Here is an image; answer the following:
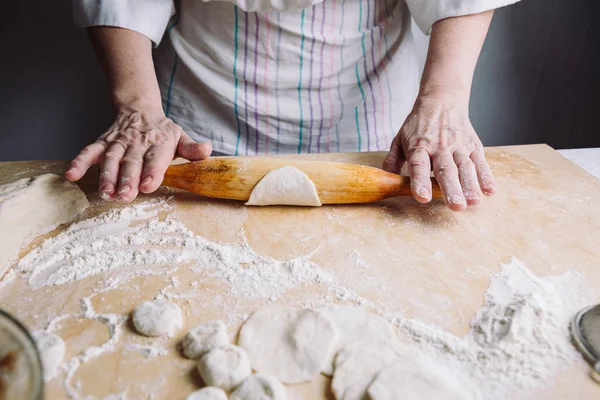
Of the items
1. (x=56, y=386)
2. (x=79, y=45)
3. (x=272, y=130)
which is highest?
(x=79, y=45)

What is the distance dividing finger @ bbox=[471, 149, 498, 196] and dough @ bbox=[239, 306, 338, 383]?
1.76 feet

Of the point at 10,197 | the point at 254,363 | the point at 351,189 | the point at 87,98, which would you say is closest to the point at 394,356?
the point at 254,363

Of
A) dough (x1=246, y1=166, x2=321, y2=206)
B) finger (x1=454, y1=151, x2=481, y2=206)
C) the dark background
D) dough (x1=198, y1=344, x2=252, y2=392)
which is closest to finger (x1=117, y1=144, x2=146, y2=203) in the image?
dough (x1=246, y1=166, x2=321, y2=206)

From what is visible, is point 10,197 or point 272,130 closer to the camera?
point 10,197

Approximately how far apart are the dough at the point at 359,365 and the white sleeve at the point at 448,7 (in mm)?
997

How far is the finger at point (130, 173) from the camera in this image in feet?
3.42

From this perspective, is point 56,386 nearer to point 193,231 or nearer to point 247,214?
point 193,231

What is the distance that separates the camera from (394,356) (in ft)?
2.36

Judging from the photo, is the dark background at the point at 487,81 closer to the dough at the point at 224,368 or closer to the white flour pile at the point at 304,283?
the white flour pile at the point at 304,283

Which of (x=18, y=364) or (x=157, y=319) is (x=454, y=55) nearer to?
(x=157, y=319)

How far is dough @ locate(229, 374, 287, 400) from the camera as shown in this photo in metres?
0.65

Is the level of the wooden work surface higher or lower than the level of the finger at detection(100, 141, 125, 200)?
lower

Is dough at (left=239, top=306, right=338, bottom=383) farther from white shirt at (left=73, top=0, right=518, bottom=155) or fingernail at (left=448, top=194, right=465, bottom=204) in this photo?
white shirt at (left=73, top=0, right=518, bottom=155)

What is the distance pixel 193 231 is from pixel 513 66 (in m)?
2.23
